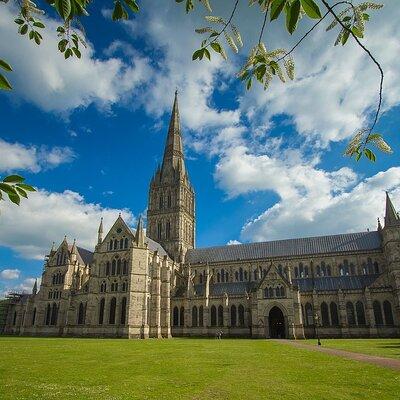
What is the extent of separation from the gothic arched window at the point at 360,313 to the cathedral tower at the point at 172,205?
113 ft

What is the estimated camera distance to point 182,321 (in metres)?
61.3

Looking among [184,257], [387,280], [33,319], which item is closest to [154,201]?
[184,257]

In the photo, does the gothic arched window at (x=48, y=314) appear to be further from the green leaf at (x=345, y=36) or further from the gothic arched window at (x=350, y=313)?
the green leaf at (x=345, y=36)

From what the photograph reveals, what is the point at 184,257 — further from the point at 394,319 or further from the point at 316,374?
the point at 316,374

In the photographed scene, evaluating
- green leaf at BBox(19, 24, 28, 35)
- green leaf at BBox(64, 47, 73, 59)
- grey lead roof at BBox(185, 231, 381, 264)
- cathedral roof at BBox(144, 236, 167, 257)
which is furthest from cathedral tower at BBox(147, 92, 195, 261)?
green leaf at BBox(19, 24, 28, 35)

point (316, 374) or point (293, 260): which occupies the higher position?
point (293, 260)

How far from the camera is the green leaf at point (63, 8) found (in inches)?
111

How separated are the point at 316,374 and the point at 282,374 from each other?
140 centimetres

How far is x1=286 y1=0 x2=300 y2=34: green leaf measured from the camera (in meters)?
2.39

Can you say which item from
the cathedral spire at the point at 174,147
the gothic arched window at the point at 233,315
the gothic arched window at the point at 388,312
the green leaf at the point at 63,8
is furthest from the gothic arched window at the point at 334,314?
the green leaf at the point at 63,8

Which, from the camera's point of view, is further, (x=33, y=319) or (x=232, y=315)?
(x=33, y=319)

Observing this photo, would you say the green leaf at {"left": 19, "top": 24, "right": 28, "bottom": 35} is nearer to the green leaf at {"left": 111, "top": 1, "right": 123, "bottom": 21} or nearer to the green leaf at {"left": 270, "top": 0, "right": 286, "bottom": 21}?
the green leaf at {"left": 111, "top": 1, "right": 123, "bottom": 21}

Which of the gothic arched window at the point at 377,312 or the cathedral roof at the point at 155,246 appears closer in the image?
the gothic arched window at the point at 377,312

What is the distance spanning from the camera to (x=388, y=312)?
164 ft
